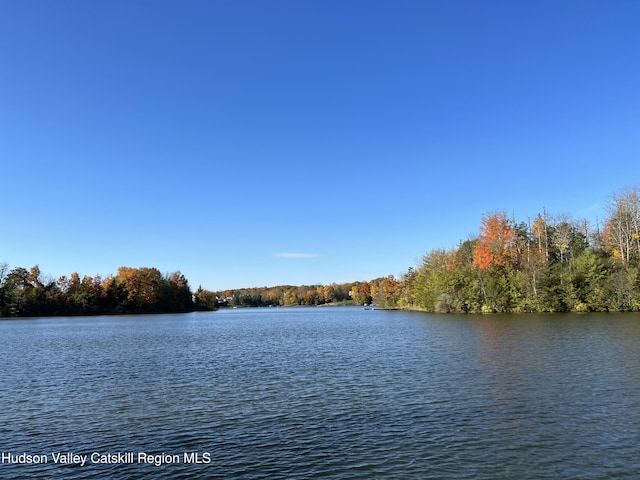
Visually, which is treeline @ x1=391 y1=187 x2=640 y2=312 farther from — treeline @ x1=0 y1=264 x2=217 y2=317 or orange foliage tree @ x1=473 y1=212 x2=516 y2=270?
treeline @ x1=0 y1=264 x2=217 y2=317

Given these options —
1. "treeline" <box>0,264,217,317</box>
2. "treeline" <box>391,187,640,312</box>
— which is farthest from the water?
"treeline" <box>0,264,217,317</box>

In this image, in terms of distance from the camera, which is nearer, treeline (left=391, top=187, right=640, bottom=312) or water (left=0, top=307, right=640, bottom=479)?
water (left=0, top=307, right=640, bottom=479)

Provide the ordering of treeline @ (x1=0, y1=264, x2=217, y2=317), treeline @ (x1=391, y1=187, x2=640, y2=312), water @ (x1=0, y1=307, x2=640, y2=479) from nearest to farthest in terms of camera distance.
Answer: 1. water @ (x1=0, y1=307, x2=640, y2=479)
2. treeline @ (x1=391, y1=187, x2=640, y2=312)
3. treeline @ (x1=0, y1=264, x2=217, y2=317)

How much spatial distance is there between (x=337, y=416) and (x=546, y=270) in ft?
236

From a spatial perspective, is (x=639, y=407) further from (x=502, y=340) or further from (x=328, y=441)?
(x=502, y=340)

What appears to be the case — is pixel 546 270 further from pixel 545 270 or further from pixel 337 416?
pixel 337 416

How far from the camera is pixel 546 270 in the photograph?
76.5m

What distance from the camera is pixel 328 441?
13312 millimetres

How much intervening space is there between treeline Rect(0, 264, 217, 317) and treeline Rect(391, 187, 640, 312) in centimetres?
9203

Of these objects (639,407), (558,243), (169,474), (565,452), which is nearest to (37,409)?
(169,474)

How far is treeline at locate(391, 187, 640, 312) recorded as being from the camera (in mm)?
73562

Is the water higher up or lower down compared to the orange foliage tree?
lower down

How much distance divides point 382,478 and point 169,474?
5.40 m

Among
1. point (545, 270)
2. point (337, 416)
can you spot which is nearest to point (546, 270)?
point (545, 270)
